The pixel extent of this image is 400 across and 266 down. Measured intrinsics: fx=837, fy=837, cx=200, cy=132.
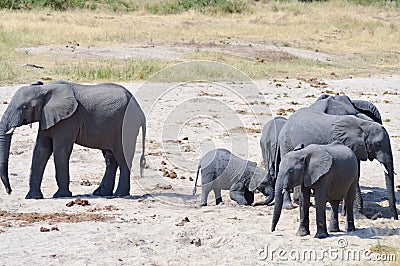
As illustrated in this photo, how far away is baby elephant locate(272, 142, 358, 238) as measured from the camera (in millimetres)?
8367

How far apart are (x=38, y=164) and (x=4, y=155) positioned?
1.69 ft

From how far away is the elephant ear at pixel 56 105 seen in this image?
10.4 meters

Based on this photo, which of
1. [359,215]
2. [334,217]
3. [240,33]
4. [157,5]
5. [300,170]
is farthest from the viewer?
[157,5]

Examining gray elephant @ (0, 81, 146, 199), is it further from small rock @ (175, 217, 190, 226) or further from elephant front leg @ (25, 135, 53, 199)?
small rock @ (175, 217, 190, 226)

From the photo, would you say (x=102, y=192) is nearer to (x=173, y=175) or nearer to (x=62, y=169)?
(x=62, y=169)

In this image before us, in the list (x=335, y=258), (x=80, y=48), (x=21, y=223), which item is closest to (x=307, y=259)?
(x=335, y=258)

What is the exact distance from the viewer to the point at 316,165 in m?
8.40

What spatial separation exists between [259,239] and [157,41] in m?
24.0

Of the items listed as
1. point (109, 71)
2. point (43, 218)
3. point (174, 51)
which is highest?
point (43, 218)

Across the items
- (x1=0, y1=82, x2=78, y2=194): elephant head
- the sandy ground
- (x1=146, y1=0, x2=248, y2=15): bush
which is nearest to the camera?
the sandy ground

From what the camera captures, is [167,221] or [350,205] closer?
[350,205]

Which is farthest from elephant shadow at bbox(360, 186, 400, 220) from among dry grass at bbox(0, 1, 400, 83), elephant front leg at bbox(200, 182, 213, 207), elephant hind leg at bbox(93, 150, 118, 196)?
dry grass at bbox(0, 1, 400, 83)

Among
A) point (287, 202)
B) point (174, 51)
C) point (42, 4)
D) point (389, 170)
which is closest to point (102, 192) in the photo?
point (287, 202)

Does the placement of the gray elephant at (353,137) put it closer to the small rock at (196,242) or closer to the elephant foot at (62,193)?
the small rock at (196,242)
